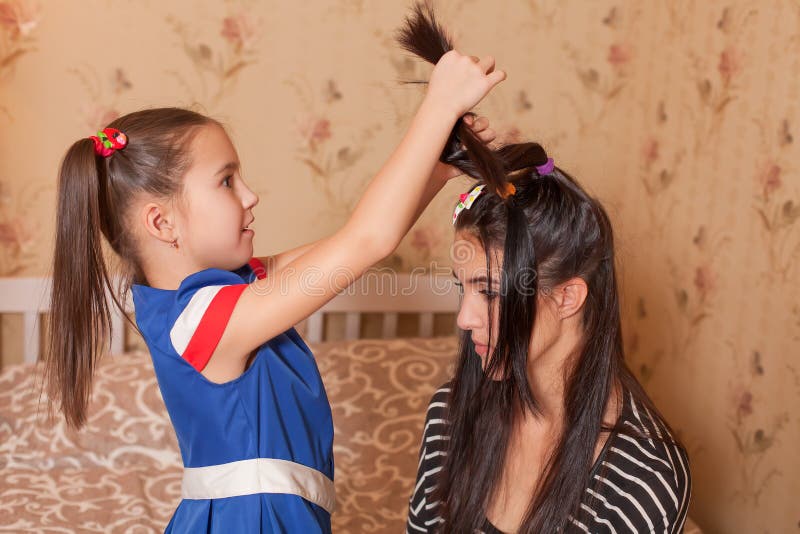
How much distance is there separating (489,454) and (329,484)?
0.83 feet

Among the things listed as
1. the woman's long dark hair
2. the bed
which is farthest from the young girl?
the bed

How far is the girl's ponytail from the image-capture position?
3.68 feet

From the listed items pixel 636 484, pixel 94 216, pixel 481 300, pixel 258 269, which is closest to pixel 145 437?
pixel 258 269

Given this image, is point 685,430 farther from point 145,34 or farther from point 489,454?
point 145,34

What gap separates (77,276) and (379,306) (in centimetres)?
130

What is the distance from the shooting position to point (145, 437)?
2.03m

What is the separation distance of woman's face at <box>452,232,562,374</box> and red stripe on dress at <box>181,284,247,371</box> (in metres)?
0.32

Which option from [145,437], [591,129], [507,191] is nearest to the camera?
[507,191]

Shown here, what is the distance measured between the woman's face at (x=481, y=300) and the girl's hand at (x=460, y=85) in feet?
1.01

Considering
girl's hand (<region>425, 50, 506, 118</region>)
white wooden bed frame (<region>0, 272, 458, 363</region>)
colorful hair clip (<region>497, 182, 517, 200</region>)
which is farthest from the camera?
white wooden bed frame (<region>0, 272, 458, 363</region>)

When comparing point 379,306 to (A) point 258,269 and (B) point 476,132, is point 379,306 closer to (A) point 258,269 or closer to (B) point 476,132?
(A) point 258,269

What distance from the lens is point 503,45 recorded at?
94.0 inches

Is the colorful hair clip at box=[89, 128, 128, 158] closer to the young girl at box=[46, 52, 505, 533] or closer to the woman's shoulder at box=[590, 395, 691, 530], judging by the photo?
the young girl at box=[46, 52, 505, 533]

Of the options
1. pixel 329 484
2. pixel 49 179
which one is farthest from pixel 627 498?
pixel 49 179
